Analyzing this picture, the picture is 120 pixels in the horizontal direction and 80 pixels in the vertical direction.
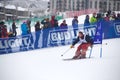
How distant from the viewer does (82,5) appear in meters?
3.21

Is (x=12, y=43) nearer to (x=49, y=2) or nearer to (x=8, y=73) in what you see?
(x=8, y=73)

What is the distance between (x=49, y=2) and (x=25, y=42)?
56cm

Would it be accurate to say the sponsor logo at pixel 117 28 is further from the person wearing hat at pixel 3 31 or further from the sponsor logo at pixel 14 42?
the person wearing hat at pixel 3 31

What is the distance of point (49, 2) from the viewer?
310 cm

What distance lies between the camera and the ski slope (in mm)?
3145

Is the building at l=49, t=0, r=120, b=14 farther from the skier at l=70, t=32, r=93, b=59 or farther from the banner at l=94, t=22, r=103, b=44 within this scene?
the skier at l=70, t=32, r=93, b=59

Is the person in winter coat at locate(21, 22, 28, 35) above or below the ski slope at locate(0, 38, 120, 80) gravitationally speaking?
above

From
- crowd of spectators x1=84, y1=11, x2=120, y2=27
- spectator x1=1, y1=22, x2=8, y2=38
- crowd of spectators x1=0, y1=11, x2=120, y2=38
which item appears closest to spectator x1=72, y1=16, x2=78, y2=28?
crowd of spectators x1=0, y1=11, x2=120, y2=38

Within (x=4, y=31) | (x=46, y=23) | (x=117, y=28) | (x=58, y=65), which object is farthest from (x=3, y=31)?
(x=117, y=28)

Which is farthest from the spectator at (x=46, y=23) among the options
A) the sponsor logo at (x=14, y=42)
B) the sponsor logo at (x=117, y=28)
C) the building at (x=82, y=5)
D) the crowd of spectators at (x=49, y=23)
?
the sponsor logo at (x=117, y=28)

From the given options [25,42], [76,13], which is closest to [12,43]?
[25,42]

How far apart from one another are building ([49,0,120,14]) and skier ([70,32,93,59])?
1.12ft

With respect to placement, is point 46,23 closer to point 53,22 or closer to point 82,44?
point 53,22

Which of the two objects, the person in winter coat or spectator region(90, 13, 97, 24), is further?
spectator region(90, 13, 97, 24)
